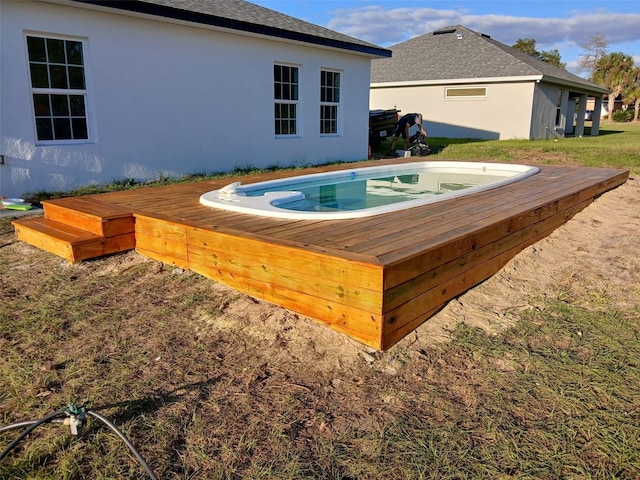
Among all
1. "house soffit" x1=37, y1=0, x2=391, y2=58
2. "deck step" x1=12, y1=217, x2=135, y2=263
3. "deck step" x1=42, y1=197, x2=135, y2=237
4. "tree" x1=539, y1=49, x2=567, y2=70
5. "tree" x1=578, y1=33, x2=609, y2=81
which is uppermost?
"tree" x1=578, y1=33, x2=609, y2=81

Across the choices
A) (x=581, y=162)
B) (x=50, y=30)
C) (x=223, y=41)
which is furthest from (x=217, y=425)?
(x=581, y=162)

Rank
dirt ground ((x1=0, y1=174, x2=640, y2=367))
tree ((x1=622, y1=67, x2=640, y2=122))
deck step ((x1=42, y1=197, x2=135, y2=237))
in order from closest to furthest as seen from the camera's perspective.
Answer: dirt ground ((x1=0, y1=174, x2=640, y2=367))
deck step ((x1=42, y1=197, x2=135, y2=237))
tree ((x1=622, y1=67, x2=640, y2=122))

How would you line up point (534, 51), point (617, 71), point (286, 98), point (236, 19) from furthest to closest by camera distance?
point (534, 51)
point (617, 71)
point (286, 98)
point (236, 19)

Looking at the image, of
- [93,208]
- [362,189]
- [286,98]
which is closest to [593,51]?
[286,98]

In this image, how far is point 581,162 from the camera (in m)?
9.72

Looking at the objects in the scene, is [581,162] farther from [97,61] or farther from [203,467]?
[203,467]

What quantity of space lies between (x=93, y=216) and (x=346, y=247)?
2.19 meters

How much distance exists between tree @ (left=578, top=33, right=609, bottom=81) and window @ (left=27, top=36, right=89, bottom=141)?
2552 inches

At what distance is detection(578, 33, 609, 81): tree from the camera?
2282 inches

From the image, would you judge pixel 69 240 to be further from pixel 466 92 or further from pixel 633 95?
pixel 633 95

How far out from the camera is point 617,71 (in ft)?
139

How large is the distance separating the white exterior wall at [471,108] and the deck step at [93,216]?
1620 cm

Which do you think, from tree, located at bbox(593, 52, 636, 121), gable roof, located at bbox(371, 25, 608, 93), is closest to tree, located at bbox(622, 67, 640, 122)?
tree, located at bbox(593, 52, 636, 121)

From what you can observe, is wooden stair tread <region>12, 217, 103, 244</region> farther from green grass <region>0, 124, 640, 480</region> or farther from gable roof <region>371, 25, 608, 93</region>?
gable roof <region>371, 25, 608, 93</region>
